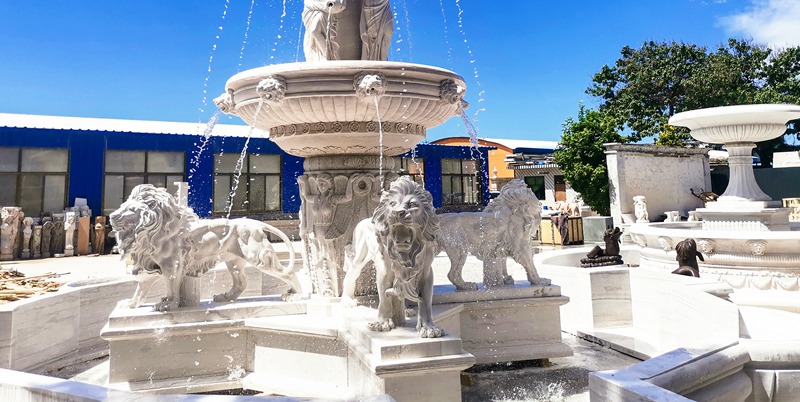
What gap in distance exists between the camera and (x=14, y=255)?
1223 centimetres

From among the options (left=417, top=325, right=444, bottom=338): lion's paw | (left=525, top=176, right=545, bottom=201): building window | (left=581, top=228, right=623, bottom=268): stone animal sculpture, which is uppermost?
(left=525, top=176, right=545, bottom=201): building window

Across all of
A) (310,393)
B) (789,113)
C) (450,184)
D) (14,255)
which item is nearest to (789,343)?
(310,393)

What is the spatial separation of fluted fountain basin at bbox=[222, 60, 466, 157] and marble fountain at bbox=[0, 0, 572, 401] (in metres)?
0.01

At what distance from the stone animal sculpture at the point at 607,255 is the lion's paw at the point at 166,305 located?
16.9 ft

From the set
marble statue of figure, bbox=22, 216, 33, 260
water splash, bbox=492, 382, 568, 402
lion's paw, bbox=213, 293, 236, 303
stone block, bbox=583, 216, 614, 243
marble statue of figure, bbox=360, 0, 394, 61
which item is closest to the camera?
water splash, bbox=492, 382, 568, 402

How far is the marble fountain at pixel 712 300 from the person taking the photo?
2389mm

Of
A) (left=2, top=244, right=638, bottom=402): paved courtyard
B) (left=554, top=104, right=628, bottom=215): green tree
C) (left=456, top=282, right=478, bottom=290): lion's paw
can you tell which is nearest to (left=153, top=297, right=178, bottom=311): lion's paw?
(left=2, top=244, right=638, bottom=402): paved courtyard

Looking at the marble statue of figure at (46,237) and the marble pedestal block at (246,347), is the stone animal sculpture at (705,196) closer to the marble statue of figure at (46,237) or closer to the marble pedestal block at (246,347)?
the marble pedestal block at (246,347)

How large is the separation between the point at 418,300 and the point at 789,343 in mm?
2173

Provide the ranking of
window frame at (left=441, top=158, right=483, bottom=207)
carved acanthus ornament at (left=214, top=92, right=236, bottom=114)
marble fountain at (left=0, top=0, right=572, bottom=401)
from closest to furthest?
1. marble fountain at (left=0, top=0, right=572, bottom=401)
2. carved acanthus ornament at (left=214, top=92, right=236, bottom=114)
3. window frame at (left=441, top=158, right=483, bottom=207)

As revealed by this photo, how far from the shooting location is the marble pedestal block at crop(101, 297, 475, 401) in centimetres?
318

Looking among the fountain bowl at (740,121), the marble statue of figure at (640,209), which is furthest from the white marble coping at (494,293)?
the marble statue of figure at (640,209)

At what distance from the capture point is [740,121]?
757 centimetres

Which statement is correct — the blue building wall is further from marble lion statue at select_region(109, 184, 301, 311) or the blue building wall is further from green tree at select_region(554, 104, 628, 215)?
marble lion statue at select_region(109, 184, 301, 311)
